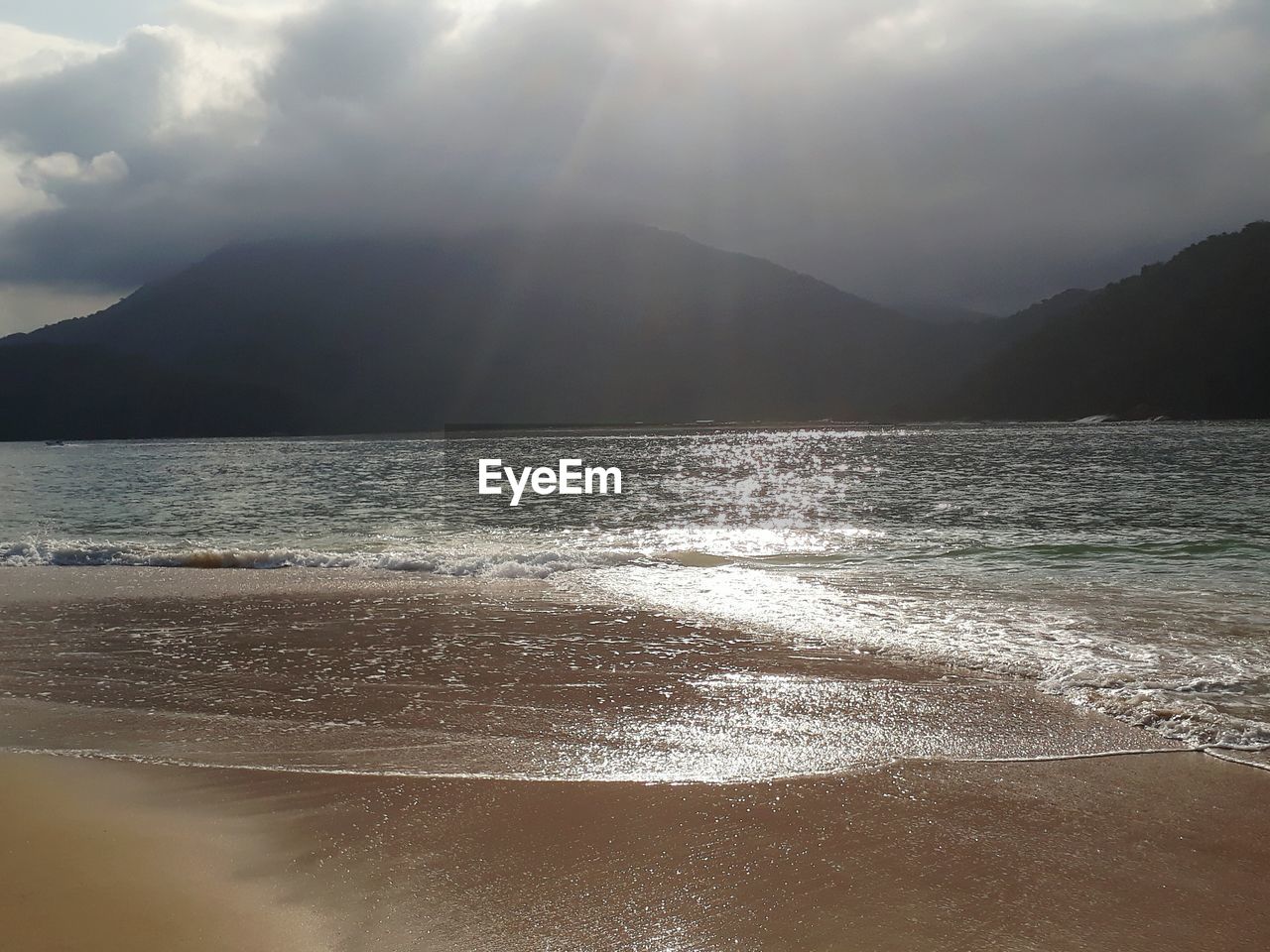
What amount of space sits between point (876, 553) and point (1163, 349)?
567 feet

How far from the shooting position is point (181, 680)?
8.55 meters

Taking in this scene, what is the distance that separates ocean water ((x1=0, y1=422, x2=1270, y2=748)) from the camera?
9.21m

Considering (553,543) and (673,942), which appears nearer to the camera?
(673,942)

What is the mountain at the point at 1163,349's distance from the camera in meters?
153

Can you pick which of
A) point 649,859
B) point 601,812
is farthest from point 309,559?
point 649,859

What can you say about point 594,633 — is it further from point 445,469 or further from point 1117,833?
point 445,469

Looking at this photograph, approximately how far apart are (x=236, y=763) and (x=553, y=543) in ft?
49.8

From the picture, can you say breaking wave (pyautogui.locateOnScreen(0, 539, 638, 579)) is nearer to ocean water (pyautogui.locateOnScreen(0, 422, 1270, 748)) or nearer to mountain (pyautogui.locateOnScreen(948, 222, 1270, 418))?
ocean water (pyautogui.locateOnScreen(0, 422, 1270, 748))

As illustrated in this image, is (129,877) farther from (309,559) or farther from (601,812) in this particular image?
(309,559)

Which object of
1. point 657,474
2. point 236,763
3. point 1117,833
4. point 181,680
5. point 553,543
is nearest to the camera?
point 1117,833

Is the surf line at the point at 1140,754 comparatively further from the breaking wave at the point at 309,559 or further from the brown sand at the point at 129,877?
the breaking wave at the point at 309,559

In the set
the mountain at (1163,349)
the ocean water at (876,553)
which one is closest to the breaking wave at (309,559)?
the ocean water at (876,553)

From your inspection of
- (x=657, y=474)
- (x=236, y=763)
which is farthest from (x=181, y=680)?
(x=657, y=474)

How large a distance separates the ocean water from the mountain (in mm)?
127819
